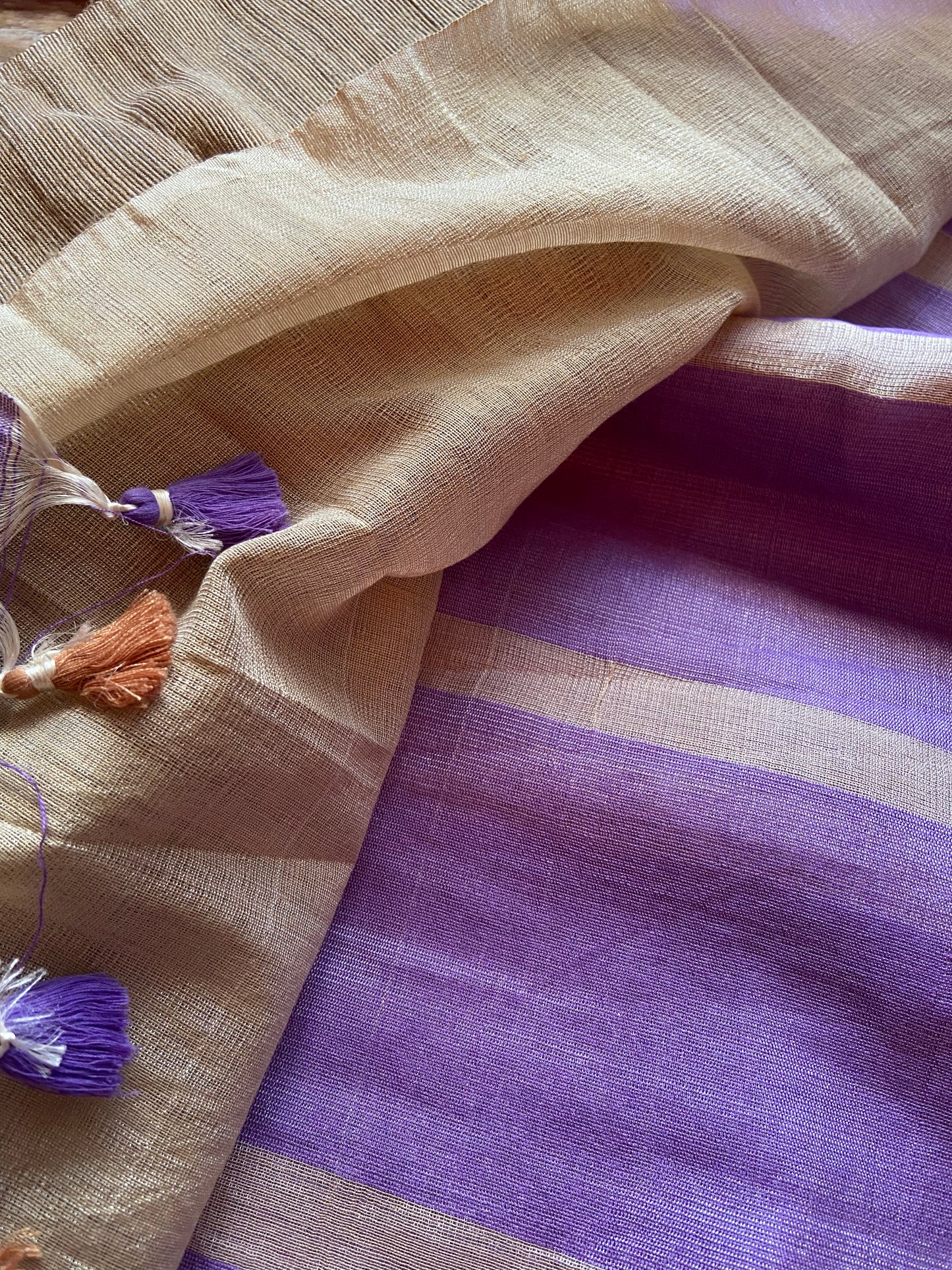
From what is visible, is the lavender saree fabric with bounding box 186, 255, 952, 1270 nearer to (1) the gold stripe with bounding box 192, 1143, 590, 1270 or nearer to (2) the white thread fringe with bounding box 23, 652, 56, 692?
(1) the gold stripe with bounding box 192, 1143, 590, 1270

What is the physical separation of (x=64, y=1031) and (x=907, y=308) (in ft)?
3.16

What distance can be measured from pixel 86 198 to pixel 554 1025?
0.68 metres

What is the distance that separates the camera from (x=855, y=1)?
38.3 inches

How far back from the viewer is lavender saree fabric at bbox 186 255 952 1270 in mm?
711

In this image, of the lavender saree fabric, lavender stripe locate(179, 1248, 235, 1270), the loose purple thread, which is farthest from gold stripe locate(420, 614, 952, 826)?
lavender stripe locate(179, 1248, 235, 1270)

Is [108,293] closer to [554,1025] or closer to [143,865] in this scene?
[143,865]

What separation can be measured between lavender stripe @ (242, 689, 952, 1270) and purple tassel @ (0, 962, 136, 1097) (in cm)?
15

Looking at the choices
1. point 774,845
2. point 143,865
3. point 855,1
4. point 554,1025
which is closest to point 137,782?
point 143,865

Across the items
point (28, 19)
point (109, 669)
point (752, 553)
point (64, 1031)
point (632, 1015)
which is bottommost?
point (632, 1015)

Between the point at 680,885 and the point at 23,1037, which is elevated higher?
the point at 23,1037

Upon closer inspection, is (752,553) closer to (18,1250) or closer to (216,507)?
(216,507)

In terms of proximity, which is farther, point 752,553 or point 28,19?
point 28,19

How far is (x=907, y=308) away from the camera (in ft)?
3.43

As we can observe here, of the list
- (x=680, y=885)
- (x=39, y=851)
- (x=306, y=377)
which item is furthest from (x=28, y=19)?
(x=680, y=885)
